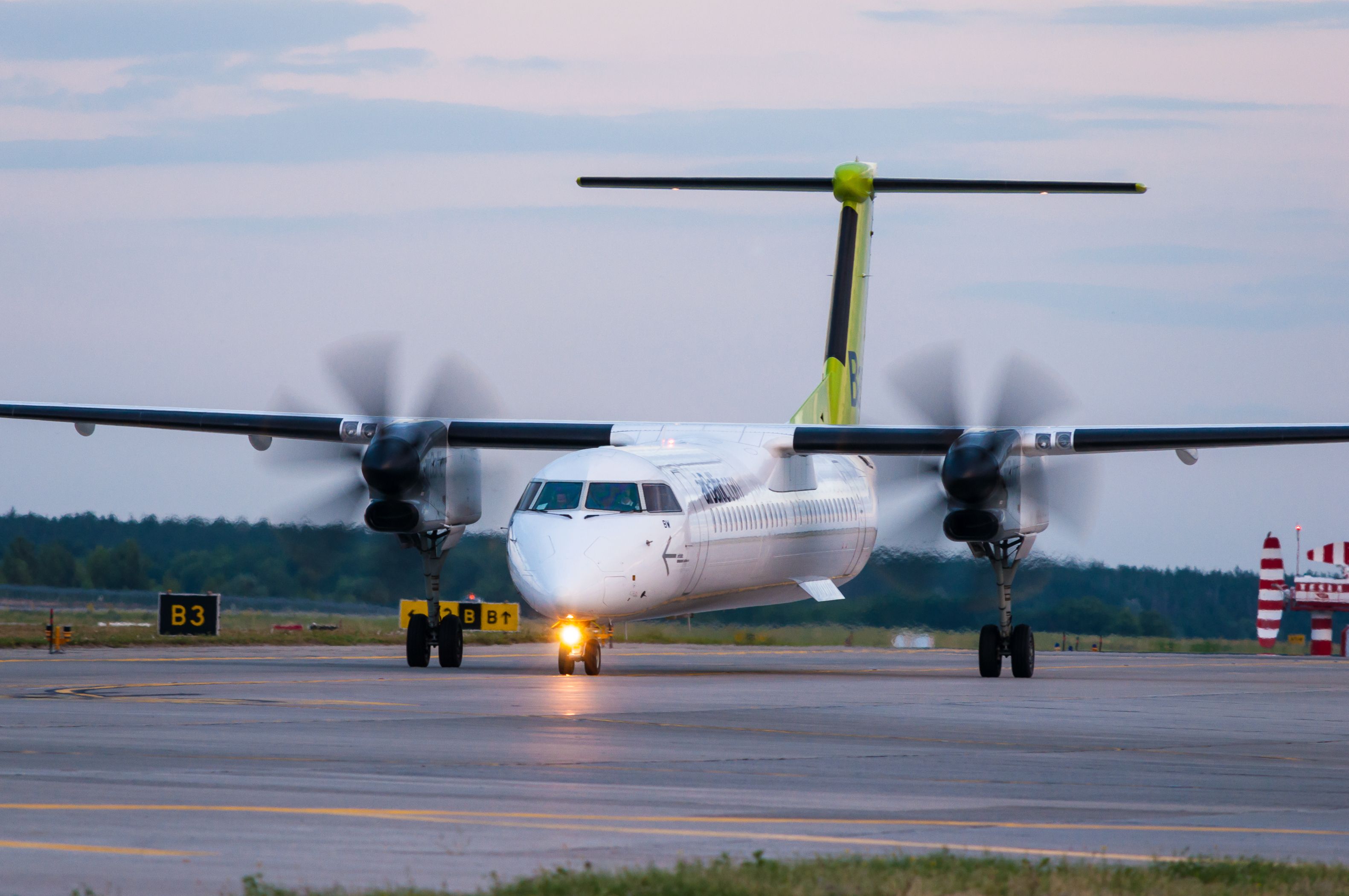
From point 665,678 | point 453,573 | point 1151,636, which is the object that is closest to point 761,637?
point 453,573

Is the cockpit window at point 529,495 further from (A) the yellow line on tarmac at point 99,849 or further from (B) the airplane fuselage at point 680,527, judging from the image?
(A) the yellow line on tarmac at point 99,849

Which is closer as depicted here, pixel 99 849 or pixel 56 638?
pixel 99 849

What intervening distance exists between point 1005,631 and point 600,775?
18.1 meters

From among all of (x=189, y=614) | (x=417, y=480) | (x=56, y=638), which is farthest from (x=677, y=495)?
(x=189, y=614)

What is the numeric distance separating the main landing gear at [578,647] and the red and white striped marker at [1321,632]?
109 feet

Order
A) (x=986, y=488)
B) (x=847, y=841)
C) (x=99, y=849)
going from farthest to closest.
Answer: (x=986, y=488)
(x=847, y=841)
(x=99, y=849)

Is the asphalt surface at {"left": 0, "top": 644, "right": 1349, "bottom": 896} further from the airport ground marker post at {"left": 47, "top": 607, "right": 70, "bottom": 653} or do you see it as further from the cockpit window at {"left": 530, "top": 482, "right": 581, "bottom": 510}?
the airport ground marker post at {"left": 47, "top": 607, "right": 70, "bottom": 653}

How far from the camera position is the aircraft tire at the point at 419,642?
2831cm

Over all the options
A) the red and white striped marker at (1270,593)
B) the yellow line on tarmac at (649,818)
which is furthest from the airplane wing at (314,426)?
the red and white striped marker at (1270,593)

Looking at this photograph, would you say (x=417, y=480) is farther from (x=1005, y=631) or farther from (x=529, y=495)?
Result: (x=1005, y=631)

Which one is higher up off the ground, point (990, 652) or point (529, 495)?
point (529, 495)

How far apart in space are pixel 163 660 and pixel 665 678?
879 cm

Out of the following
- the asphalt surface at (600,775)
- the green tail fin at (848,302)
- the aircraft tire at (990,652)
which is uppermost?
the green tail fin at (848,302)

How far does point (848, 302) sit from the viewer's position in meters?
38.6
